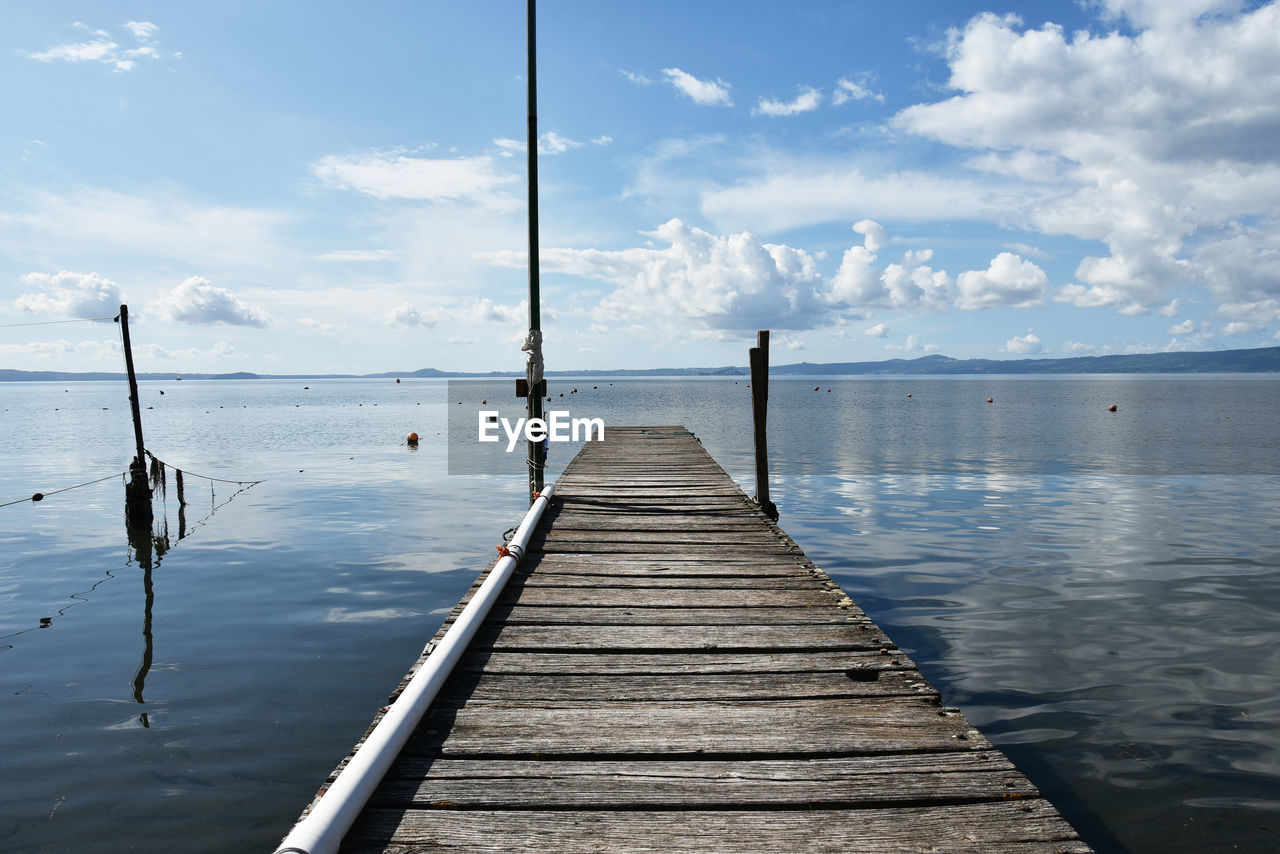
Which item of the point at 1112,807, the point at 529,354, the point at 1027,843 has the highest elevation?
the point at 529,354

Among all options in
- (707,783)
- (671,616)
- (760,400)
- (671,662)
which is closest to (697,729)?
(707,783)

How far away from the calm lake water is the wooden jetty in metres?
2.07

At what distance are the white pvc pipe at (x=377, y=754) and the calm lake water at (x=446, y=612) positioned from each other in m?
1.93

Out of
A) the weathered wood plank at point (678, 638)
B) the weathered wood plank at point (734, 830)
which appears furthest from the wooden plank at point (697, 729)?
the weathered wood plank at point (678, 638)

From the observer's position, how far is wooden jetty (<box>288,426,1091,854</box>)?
289cm

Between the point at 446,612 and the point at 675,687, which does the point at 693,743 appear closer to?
the point at 675,687

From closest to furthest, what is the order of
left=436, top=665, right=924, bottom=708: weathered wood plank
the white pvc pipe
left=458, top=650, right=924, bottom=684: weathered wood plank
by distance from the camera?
the white pvc pipe < left=436, top=665, right=924, bottom=708: weathered wood plank < left=458, top=650, right=924, bottom=684: weathered wood plank

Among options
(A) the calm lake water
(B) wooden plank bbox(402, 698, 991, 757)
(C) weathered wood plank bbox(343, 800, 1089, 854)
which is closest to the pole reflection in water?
(A) the calm lake water

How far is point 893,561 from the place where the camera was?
11.9 m

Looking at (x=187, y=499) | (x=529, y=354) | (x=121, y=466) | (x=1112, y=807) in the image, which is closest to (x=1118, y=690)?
(x=1112, y=807)

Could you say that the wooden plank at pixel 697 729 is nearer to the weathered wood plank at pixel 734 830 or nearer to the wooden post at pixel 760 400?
the weathered wood plank at pixel 734 830

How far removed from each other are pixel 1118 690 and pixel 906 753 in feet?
16.3

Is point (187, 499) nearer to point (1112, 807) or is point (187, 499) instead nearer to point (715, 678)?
point (715, 678)

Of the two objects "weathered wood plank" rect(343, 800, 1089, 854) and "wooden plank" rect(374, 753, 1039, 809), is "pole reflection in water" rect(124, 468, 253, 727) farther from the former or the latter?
"weathered wood plank" rect(343, 800, 1089, 854)
